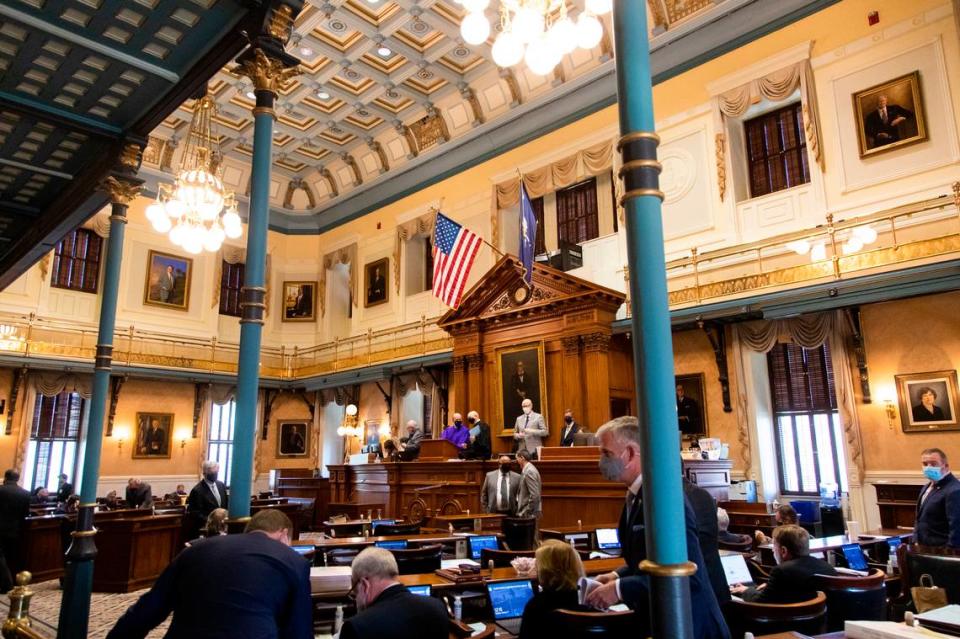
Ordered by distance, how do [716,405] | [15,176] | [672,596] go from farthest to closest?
[716,405]
[15,176]
[672,596]

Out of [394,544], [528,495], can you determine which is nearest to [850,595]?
[394,544]

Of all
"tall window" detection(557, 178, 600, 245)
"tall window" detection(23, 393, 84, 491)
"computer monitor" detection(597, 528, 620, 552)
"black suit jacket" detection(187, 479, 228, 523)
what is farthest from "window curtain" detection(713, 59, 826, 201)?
"tall window" detection(23, 393, 84, 491)

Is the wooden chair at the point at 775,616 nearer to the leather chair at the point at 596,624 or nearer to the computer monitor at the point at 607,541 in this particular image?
the leather chair at the point at 596,624

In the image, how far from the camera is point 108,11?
3865 mm

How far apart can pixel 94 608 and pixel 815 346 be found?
33.9 feet

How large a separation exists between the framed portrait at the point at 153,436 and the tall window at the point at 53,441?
4.44ft

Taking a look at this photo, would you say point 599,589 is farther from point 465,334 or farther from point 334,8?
point 334,8

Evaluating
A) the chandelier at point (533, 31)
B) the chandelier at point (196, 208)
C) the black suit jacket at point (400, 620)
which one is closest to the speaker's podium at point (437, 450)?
the chandelier at point (196, 208)

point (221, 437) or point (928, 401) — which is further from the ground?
point (928, 401)

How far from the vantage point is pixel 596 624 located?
260 centimetres

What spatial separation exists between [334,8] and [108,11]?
10292 mm

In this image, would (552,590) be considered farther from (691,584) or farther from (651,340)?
(651,340)

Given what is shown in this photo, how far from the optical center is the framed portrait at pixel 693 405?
37.0 ft

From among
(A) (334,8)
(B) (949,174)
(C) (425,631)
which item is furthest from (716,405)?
(A) (334,8)
